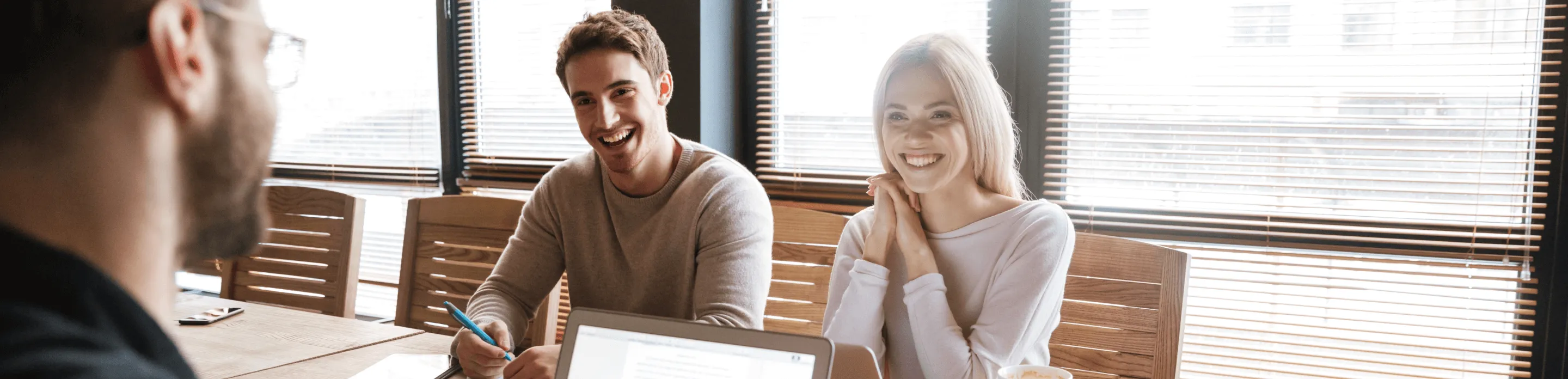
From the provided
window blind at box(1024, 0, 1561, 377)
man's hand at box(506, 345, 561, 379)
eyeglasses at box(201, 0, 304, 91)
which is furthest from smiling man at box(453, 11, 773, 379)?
eyeglasses at box(201, 0, 304, 91)

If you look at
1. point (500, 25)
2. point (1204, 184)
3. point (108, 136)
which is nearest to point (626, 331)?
point (108, 136)

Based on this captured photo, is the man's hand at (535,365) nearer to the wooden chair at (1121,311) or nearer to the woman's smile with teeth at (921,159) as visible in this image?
the woman's smile with teeth at (921,159)

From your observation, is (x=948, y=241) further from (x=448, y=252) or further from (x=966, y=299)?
(x=448, y=252)

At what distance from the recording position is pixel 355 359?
4.94ft

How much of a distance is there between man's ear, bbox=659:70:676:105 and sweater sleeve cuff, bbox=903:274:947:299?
680 mm

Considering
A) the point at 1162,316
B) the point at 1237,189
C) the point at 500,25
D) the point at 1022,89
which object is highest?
the point at 500,25

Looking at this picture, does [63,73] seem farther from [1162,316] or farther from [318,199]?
[318,199]

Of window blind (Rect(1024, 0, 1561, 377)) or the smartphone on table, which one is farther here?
window blind (Rect(1024, 0, 1561, 377))

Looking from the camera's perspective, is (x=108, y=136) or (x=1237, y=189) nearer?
(x=108, y=136)

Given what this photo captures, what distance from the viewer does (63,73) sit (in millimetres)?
336

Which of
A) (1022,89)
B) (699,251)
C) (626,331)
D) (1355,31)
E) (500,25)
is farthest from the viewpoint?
(500,25)

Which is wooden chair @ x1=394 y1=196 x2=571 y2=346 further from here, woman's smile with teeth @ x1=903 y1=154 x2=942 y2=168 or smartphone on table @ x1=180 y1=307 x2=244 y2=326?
woman's smile with teeth @ x1=903 y1=154 x2=942 y2=168

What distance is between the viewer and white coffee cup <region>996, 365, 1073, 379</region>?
3.13 ft

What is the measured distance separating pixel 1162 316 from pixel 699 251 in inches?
31.0
